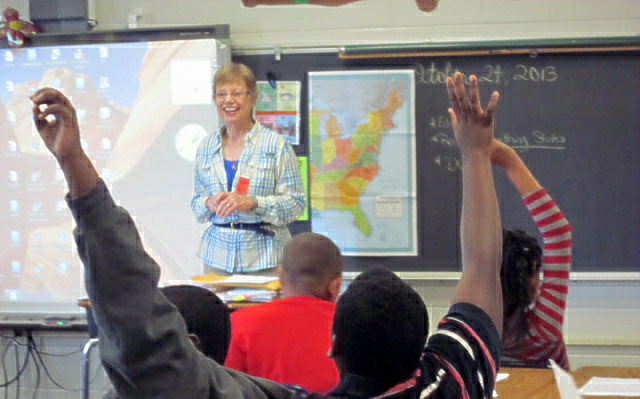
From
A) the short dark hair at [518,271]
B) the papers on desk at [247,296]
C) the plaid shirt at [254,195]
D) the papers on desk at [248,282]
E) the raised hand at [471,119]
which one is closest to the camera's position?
the raised hand at [471,119]

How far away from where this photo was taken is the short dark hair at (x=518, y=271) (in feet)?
6.00

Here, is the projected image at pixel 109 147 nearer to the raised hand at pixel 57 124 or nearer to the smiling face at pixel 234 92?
the smiling face at pixel 234 92

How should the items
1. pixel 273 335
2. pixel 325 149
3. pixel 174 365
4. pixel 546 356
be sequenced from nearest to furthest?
pixel 174 365
pixel 273 335
pixel 546 356
pixel 325 149

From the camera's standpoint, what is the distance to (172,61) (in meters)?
3.82

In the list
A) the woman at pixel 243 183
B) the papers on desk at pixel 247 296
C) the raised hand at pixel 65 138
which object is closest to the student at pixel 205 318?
the raised hand at pixel 65 138

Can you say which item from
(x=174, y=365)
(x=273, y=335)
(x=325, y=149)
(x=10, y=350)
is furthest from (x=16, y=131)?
(x=174, y=365)

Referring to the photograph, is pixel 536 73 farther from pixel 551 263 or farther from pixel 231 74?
pixel 551 263

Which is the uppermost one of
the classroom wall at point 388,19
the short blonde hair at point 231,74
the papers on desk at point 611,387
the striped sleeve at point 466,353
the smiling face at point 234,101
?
the classroom wall at point 388,19

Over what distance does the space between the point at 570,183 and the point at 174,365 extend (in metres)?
3.37

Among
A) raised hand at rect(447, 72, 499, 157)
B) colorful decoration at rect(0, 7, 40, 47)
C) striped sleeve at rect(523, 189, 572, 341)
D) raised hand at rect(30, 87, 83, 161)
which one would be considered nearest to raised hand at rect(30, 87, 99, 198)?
raised hand at rect(30, 87, 83, 161)

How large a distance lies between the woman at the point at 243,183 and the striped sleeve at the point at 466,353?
2058 millimetres

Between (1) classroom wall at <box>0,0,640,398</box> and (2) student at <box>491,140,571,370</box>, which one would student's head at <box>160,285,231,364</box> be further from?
(1) classroom wall at <box>0,0,640,398</box>

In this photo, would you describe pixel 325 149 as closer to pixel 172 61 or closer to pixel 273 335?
pixel 172 61

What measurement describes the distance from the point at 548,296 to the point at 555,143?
2110 mm
